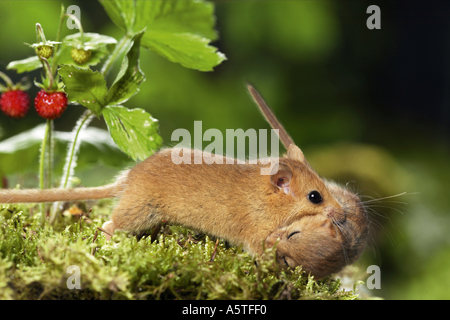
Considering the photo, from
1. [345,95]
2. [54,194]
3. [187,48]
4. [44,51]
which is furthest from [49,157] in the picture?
[345,95]

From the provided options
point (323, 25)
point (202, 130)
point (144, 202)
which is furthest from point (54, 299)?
point (323, 25)

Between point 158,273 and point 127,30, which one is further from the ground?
point 127,30

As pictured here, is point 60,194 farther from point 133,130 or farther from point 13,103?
point 13,103
